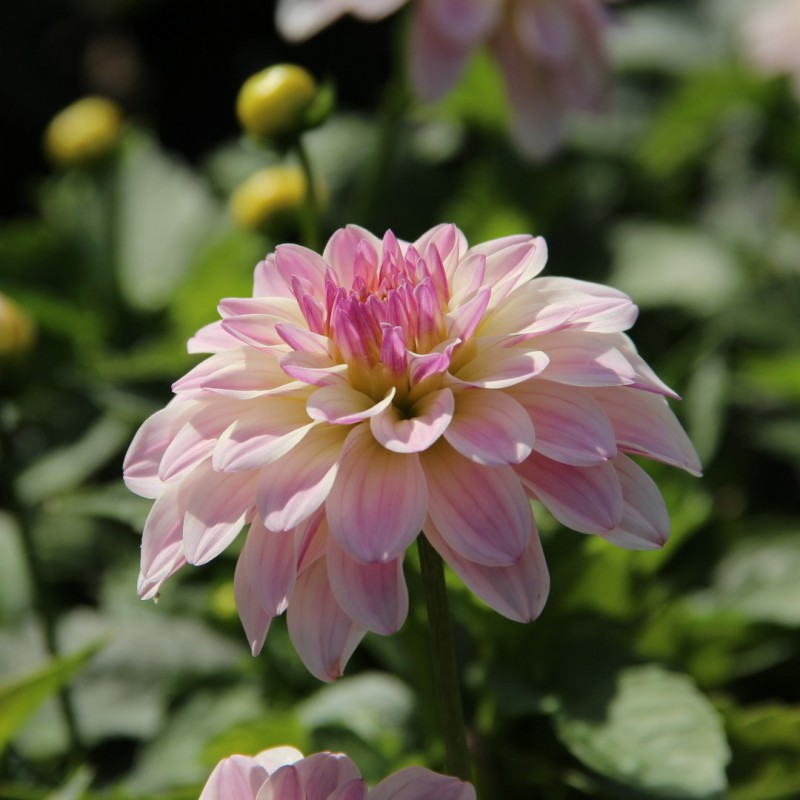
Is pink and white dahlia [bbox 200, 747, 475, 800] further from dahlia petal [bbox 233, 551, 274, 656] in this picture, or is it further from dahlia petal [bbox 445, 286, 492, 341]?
dahlia petal [bbox 445, 286, 492, 341]

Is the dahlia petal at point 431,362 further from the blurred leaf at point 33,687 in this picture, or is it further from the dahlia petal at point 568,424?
the blurred leaf at point 33,687

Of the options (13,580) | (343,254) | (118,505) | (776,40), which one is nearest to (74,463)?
(13,580)

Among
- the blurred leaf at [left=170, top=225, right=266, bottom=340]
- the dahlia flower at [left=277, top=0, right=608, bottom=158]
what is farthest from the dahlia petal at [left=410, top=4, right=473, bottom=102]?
the blurred leaf at [left=170, top=225, right=266, bottom=340]

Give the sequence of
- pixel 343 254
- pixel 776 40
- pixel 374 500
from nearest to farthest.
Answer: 1. pixel 374 500
2. pixel 343 254
3. pixel 776 40

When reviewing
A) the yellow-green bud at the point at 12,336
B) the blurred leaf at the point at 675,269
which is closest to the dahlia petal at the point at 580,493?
the yellow-green bud at the point at 12,336

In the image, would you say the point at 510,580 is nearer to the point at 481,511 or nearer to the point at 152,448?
the point at 481,511

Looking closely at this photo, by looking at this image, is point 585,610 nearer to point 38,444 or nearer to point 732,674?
point 732,674

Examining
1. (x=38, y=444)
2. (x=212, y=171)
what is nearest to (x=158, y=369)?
(x=38, y=444)
